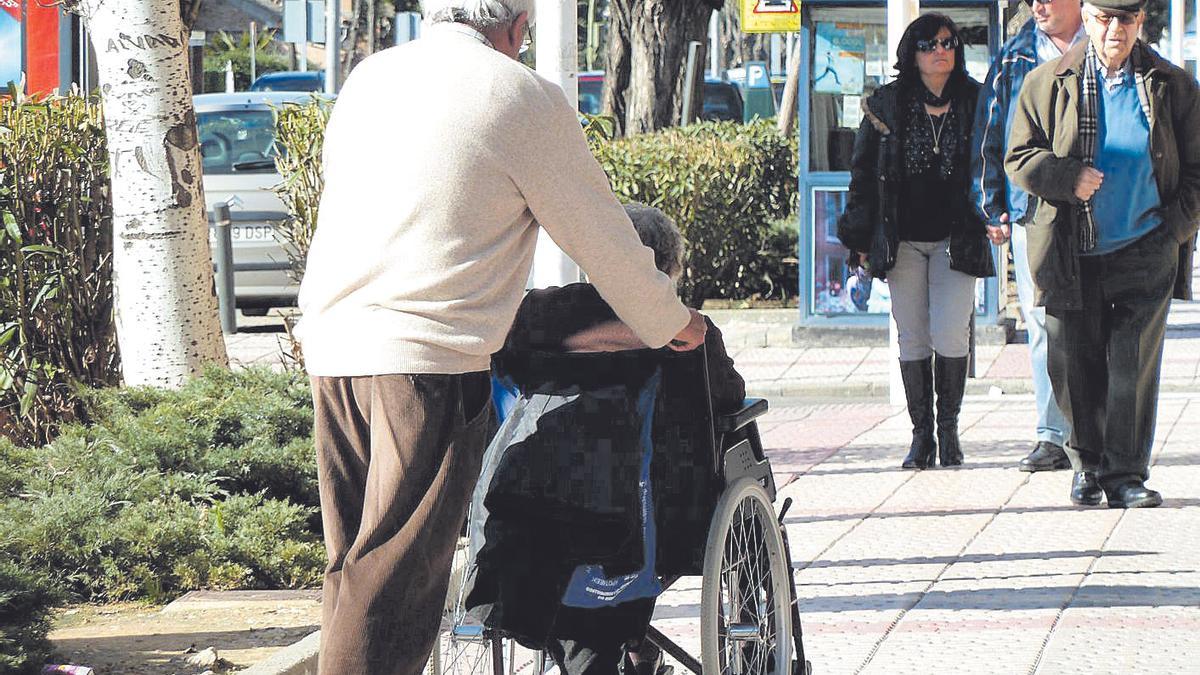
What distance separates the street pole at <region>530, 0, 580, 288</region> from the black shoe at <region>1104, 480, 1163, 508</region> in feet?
7.50

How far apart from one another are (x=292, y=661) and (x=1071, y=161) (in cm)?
363

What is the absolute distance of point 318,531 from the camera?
630 cm

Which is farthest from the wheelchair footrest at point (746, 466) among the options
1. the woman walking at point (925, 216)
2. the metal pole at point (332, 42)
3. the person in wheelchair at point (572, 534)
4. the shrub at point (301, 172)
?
the metal pole at point (332, 42)

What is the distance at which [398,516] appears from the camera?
332 centimetres

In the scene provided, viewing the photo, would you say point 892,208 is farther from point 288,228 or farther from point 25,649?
point 25,649

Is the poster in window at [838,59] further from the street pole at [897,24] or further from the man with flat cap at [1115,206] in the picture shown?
the man with flat cap at [1115,206]

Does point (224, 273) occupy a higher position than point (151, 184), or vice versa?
point (151, 184)

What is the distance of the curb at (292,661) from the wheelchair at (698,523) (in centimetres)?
58

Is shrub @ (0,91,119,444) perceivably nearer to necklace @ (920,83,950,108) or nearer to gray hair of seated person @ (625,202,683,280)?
necklace @ (920,83,950,108)

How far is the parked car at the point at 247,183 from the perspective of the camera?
45.9 feet

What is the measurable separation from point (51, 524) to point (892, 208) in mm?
3825

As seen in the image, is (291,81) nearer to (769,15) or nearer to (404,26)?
(404,26)

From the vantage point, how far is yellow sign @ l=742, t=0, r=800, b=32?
53.5 ft

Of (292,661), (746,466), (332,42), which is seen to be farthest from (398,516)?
(332,42)
